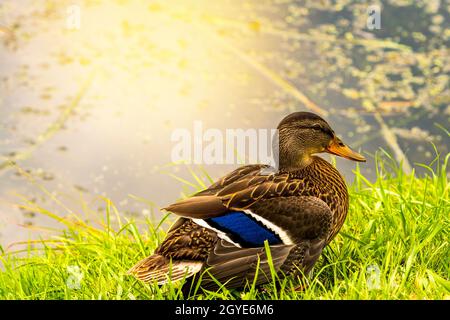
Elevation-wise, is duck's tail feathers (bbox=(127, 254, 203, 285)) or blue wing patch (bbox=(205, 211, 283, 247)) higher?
blue wing patch (bbox=(205, 211, 283, 247))

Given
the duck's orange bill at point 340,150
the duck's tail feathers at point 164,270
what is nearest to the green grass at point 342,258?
the duck's tail feathers at point 164,270

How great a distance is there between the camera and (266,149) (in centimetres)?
379

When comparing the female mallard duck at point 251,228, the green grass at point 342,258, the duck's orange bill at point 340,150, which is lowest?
the green grass at point 342,258

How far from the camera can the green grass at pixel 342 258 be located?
3.48 meters

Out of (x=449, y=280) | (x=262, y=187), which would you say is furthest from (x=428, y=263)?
(x=262, y=187)

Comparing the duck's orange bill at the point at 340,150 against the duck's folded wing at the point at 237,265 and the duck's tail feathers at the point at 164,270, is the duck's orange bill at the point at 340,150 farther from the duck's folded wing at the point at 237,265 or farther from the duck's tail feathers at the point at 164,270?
the duck's tail feathers at the point at 164,270

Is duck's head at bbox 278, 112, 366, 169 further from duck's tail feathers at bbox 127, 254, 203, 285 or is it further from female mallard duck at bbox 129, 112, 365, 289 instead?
duck's tail feathers at bbox 127, 254, 203, 285

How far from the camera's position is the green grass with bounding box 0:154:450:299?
11.4ft

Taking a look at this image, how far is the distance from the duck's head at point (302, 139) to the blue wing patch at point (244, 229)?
375 mm

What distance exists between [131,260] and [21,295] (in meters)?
0.64

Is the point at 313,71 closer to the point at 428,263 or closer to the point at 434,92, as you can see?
the point at 434,92

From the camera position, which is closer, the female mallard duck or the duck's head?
the female mallard duck

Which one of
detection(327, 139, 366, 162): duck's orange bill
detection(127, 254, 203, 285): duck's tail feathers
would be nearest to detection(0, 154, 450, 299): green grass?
detection(127, 254, 203, 285): duck's tail feathers

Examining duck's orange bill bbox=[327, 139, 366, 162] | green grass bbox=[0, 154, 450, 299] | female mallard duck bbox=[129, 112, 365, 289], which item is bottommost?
green grass bbox=[0, 154, 450, 299]
